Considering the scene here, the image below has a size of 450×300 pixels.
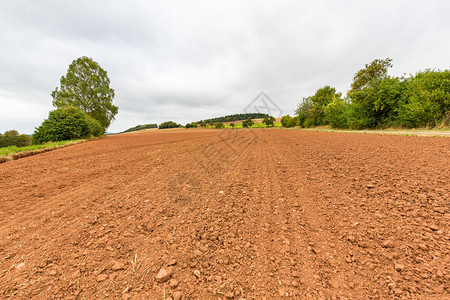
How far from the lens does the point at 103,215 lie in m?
2.76

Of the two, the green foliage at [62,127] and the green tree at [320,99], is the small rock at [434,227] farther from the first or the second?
the green tree at [320,99]

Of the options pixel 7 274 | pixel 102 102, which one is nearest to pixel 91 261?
pixel 7 274

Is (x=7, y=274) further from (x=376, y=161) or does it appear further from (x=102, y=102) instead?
(x=102, y=102)

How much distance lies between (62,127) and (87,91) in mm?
14634

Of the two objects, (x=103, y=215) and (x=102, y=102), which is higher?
(x=102, y=102)

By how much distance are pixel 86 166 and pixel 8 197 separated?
272 cm

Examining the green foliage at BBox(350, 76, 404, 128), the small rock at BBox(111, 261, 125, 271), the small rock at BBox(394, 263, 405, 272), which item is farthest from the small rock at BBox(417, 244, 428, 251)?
the green foliage at BBox(350, 76, 404, 128)

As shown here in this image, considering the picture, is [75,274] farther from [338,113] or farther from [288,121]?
[288,121]

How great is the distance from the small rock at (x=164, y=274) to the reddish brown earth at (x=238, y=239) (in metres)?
0.01

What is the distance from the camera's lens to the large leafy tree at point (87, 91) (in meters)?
26.2

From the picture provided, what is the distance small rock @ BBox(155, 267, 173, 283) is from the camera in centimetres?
161

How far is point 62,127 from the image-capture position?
1719 cm

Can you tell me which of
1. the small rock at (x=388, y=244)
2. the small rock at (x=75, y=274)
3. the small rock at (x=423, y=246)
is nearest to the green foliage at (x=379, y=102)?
the small rock at (x=423, y=246)

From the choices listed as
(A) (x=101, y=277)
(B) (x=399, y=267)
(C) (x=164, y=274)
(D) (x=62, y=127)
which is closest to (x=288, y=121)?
(D) (x=62, y=127)
